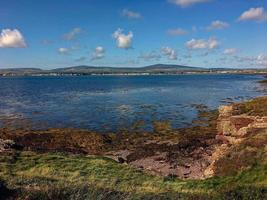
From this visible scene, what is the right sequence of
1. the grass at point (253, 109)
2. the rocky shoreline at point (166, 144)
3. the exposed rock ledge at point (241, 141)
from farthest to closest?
the grass at point (253, 109)
the rocky shoreline at point (166, 144)
the exposed rock ledge at point (241, 141)

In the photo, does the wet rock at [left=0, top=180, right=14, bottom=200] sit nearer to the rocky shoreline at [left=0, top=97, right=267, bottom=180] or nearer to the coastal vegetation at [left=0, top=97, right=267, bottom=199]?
the coastal vegetation at [left=0, top=97, right=267, bottom=199]

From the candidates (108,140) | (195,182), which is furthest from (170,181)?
(108,140)

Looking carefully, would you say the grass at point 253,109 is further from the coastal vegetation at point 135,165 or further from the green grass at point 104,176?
the green grass at point 104,176

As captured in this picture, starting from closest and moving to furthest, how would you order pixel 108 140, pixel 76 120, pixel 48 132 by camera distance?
1. pixel 108 140
2. pixel 48 132
3. pixel 76 120

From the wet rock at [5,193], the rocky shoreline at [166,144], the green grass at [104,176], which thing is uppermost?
the wet rock at [5,193]

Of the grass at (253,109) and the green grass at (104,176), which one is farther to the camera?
the grass at (253,109)

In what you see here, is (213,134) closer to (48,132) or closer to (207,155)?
(207,155)

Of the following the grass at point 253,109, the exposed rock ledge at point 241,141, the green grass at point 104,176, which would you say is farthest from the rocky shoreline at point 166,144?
the green grass at point 104,176

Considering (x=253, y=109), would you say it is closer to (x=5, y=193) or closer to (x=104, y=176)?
(x=104, y=176)

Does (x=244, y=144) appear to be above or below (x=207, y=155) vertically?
above

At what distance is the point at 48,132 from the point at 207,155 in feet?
68.9

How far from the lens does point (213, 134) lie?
44.7 meters

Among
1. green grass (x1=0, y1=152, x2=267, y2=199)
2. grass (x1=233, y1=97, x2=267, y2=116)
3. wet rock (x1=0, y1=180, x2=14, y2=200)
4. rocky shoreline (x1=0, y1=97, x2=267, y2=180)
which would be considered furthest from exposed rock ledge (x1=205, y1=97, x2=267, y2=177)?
wet rock (x1=0, y1=180, x2=14, y2=200)

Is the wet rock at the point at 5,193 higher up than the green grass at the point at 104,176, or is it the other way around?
the wet rock at the point at 5,193
